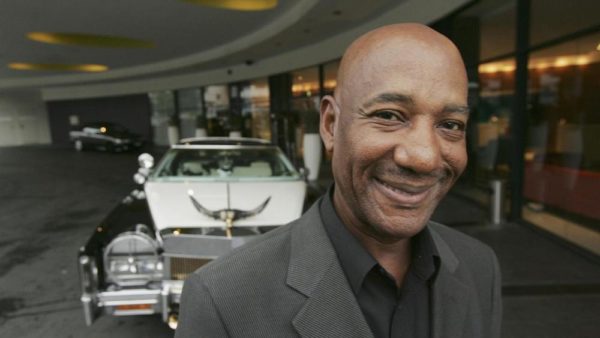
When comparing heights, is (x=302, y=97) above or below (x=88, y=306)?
above

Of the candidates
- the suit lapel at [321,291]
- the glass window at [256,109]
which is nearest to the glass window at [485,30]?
the suit lapel at [321,291]

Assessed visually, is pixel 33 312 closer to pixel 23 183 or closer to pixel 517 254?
pixel 517 254

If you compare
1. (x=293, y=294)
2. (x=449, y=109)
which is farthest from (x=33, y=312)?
(x=449, y=109)

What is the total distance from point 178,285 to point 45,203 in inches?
293

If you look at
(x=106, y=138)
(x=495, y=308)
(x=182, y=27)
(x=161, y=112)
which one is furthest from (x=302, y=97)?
(x=495, y=308)

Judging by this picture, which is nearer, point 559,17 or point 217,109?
point 559,17

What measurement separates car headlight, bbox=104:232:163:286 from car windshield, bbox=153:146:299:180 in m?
Result: 1.44

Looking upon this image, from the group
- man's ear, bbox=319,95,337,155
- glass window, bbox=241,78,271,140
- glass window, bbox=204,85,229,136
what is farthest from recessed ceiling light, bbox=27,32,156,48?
man's ear, bbox=319,95,337,155

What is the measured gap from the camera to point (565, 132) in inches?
222

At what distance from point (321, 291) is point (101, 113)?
28.9 m

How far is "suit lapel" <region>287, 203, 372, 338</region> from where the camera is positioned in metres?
0.92

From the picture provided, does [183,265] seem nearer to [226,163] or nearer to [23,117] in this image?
[226,163]

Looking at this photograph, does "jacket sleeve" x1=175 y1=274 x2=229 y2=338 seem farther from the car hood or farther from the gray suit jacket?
the car hood

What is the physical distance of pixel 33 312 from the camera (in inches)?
152
